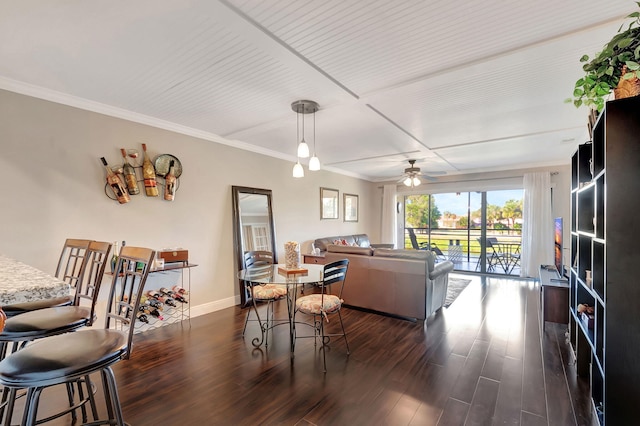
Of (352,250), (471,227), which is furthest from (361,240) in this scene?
(352,250)

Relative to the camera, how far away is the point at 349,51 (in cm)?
207

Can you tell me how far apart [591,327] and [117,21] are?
3.67m

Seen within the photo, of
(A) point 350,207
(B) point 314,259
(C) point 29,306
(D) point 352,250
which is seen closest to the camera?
(C) point 29,306

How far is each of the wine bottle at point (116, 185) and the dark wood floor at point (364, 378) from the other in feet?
5.13

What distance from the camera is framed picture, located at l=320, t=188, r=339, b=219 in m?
6.35

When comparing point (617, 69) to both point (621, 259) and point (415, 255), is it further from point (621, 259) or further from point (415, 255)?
point (415, 255)

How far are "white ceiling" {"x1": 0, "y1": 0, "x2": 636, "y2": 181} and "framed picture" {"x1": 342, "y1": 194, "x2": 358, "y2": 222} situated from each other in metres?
Answer: 3.49

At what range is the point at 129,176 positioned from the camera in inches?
127

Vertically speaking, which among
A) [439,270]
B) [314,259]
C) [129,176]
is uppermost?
[129,176]

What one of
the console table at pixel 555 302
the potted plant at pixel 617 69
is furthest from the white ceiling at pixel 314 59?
the console table at pixel 555 302

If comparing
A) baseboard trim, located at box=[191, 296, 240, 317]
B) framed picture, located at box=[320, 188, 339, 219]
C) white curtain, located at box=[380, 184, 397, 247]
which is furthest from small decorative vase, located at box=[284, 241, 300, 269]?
white curtain, located at box=[380, 184, 397, 247]

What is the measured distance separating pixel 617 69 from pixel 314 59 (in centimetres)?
177

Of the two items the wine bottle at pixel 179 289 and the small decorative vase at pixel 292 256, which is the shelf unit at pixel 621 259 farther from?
the wine bottle at pixel 179 289

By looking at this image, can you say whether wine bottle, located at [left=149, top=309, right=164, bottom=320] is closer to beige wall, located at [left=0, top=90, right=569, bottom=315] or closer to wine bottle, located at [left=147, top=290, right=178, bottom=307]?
Result: wine bottle, located at [left=147, top=290, right=178, bottom=307]
